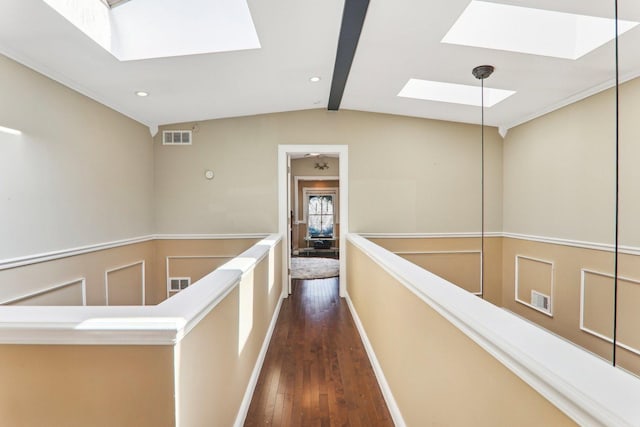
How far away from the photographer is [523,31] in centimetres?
231

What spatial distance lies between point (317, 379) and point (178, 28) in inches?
109

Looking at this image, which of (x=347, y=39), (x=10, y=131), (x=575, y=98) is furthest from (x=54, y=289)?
(x=575, y=98)

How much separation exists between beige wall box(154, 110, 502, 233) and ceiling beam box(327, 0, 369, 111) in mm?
926

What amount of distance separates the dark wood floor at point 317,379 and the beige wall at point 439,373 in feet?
0.70

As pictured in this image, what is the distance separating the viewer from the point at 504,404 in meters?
0.80

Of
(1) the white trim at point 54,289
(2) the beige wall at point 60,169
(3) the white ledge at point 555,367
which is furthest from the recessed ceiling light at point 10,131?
(3) the white ledge at point 555,367

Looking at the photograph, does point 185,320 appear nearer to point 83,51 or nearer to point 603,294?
point 83,51

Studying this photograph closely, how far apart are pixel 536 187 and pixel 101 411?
13.6ft

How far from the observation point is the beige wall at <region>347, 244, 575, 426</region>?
2.49 ft

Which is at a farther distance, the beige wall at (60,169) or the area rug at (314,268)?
the area rug at (314,268)

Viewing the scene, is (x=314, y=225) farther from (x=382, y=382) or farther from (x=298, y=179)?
(x=382, y=382)

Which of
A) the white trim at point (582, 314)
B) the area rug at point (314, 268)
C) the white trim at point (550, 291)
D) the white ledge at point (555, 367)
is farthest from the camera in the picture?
the area rug at point (314, 268)

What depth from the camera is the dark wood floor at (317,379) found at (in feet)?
A: 5.99

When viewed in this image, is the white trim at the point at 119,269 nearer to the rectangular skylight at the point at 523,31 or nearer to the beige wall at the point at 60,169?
the beige wall at the point at 60,169
